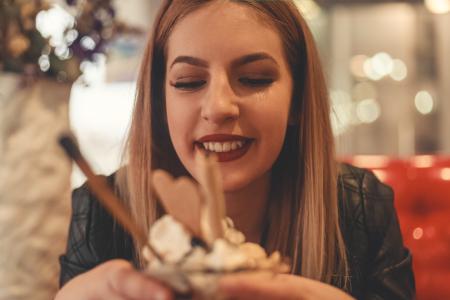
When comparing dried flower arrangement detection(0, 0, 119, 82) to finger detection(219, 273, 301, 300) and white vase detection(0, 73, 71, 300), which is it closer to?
white vase detection(0, 73, 71, 300)

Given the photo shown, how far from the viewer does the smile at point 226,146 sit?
2.49 ft

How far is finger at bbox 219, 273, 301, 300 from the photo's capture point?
1.36 feet

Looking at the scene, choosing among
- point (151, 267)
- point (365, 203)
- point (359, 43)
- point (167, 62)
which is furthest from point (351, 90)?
point (151, 267)

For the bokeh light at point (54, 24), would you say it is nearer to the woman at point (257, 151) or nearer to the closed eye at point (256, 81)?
the woman at point (257, 151)

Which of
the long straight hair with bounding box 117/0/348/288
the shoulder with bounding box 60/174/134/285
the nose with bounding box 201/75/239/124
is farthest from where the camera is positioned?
the shoulder with bounding box 60/174/134/285

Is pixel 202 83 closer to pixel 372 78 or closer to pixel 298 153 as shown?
pixel 298 153

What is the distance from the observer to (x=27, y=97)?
1.16m

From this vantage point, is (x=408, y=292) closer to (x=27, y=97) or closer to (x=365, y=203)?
(x=365, y=203)

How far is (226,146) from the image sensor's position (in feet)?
2.50

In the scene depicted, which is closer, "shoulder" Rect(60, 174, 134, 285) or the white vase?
"shoulder" Rect(60, 174, 134, 285)

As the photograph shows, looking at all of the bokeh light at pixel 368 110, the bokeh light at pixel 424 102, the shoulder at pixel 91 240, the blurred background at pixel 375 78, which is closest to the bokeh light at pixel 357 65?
the blurred background at pixel 375 78

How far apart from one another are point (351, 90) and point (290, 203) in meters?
2.83

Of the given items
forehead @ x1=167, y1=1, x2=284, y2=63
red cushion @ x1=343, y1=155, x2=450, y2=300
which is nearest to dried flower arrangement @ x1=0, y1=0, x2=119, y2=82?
forehead @ x1=167, y1=1, x2=284, y2=63

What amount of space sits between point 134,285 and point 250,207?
529 millimetres
